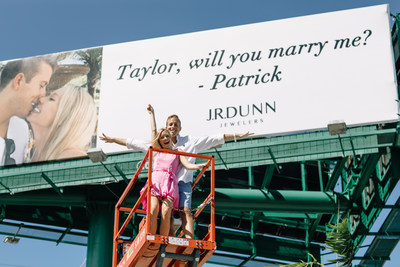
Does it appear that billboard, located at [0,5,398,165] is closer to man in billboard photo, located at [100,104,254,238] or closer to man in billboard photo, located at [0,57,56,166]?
man in billboard photo, located at [0,57,56,166]

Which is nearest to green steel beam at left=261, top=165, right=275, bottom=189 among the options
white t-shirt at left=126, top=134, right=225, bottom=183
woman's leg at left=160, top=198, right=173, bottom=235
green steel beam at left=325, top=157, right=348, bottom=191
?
green steel beam at left=325, top=157, right=348, bottom=191

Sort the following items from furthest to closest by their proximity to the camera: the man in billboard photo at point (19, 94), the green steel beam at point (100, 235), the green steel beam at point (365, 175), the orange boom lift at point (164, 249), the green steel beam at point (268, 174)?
the man in billboard photo at point (19, 94), the green steel beam at point (100, 235), the green steel beam at point (268, 174), the green steel beam at point (365, 175), the orange boom lift at point (164, 249)

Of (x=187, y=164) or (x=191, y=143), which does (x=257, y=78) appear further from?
(x=187, y=164)

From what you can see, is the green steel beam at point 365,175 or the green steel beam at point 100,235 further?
the green steel beam at point 100,235

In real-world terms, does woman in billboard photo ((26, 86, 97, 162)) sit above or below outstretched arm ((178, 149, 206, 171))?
above

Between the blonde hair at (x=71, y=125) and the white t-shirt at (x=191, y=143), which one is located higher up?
the blonde hair at (x=71, y=125)

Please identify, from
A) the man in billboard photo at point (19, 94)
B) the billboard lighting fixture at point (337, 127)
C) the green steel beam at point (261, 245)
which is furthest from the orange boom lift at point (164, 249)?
the green steel beam at point (261, 245)

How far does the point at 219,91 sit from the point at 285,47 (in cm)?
229

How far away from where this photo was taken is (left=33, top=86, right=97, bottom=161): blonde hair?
24.0m

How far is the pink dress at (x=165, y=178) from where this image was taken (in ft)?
39.6

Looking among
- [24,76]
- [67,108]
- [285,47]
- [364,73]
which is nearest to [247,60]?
[285,47]

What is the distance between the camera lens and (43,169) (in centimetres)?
2389

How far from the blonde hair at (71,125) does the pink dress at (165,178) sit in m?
11.6

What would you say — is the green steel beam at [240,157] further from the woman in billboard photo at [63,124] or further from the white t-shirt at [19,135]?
the white t-shirt at [19,135]
